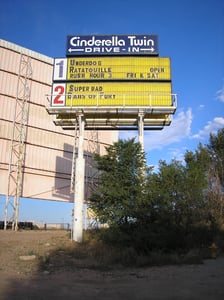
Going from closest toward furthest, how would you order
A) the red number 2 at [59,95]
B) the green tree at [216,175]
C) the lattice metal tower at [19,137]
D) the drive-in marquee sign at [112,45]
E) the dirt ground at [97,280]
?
the dirt ground at [97,280] < the red number 2 at [59,95] < the drive-in marquee sign at [112,45] < the green tree at [216,175] < the lattice metal tower at [19,137]

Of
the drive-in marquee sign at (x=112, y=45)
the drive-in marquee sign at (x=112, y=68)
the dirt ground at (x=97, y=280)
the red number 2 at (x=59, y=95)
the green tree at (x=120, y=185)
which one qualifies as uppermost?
the drive-in marquee sign at (x=112, y=45)

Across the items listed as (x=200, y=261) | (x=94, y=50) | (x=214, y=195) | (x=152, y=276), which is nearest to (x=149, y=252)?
(x=200, y=261)

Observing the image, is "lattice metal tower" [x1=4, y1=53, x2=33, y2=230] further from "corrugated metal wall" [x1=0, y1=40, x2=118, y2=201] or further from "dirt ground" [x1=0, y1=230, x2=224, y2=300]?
"dirt ground" [x1=0, y1=230, x2=224, y2=300]

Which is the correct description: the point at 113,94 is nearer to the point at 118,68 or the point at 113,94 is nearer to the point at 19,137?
the point at 118,68

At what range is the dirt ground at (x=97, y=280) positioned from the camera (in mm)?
7391

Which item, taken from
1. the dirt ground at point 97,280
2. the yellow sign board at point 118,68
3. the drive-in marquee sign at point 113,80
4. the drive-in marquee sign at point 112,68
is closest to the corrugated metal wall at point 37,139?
the drive-in marquee sign at point 113,80

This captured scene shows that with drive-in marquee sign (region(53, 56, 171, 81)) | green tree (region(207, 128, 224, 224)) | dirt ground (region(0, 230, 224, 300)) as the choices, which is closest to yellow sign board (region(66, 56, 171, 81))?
drive-in marquee sign (region(53, 56, 171, 81))

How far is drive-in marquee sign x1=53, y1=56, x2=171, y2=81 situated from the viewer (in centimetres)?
2217

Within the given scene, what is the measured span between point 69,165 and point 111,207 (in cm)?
2262

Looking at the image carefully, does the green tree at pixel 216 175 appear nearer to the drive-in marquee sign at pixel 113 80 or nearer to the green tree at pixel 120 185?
the drive-in marquee sign at pixel 113 80

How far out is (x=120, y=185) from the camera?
16.4 m

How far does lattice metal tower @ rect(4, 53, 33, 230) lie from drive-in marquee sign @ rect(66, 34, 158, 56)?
1264cm

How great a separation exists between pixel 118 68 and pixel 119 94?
205cm

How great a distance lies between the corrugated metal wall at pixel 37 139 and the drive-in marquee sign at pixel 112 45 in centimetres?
1429
